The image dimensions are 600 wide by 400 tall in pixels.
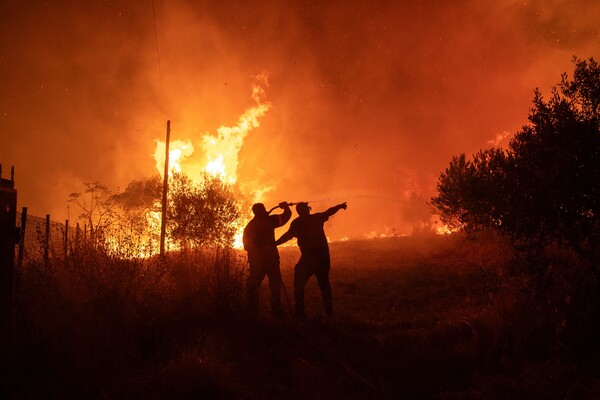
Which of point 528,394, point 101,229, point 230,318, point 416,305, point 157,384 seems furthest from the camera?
point 416,305

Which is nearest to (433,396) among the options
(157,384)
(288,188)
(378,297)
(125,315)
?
(157,384)

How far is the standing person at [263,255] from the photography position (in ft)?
23.7

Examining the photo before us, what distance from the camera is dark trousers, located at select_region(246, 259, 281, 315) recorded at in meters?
7.01

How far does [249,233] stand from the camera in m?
7.83

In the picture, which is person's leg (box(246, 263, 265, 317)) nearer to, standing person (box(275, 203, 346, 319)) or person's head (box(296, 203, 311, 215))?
standing person (box(275, 203, 346, 319))

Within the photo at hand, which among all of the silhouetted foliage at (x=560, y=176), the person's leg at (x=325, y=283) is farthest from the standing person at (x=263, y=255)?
the silhouetted foliage at (x=560, y=176)

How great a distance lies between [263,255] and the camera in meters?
7.59

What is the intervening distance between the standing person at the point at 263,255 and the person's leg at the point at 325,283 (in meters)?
0.84

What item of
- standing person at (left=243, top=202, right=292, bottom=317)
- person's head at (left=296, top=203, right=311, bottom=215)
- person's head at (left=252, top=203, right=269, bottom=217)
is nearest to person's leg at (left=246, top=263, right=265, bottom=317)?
standing person at (left=243, top=202, right=292, bottom=317)

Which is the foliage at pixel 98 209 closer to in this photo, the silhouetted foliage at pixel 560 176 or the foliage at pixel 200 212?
the foliage at pixel 200 212

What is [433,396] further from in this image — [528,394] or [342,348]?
[342,348]

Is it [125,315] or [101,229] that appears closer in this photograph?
[125,315]

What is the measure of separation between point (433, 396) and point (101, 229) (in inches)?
269

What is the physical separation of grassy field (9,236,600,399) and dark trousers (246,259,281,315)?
0.29 meters
